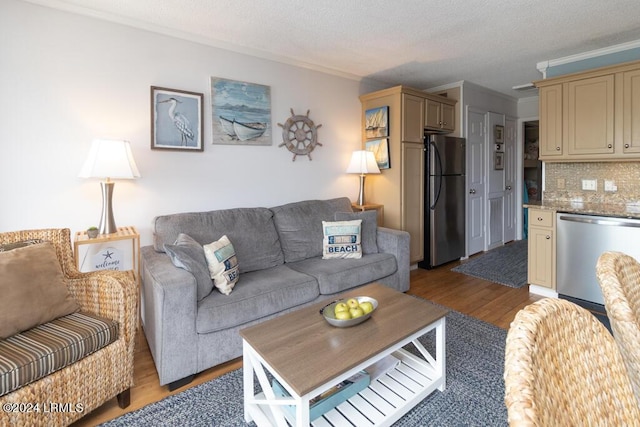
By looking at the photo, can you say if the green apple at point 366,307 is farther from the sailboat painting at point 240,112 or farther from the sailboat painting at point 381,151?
the sailboat painting at point 381,151

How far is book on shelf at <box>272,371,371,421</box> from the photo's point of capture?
1.48 meters

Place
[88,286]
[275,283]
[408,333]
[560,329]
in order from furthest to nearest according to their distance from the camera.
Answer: [275,283], [88,286], [408,333], [560,329]

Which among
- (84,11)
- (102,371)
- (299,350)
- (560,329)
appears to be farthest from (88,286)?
(560,329)

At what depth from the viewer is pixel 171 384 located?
6.24 feet

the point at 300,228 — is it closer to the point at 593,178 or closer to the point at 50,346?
the point at 50,346

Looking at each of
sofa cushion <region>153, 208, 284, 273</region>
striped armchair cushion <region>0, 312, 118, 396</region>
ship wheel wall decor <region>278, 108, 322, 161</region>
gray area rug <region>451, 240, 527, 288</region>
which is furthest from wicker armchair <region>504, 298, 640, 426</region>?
gray area rug <region>451, 240, 527, 288</region>

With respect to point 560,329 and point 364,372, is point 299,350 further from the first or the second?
point 560,329

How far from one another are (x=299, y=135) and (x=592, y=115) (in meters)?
2.82

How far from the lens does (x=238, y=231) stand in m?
2.73

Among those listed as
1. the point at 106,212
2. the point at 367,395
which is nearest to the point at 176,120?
the point at 106,212

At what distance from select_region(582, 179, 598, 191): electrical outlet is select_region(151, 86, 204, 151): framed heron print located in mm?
3868

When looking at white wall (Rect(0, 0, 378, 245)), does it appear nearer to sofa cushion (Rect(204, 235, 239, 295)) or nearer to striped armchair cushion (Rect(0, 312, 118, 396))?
sofa cushion (Rect(204, 235, 239, 295))

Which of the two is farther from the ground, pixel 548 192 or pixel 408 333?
pixel 548 192

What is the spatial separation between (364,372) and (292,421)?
46 cm
